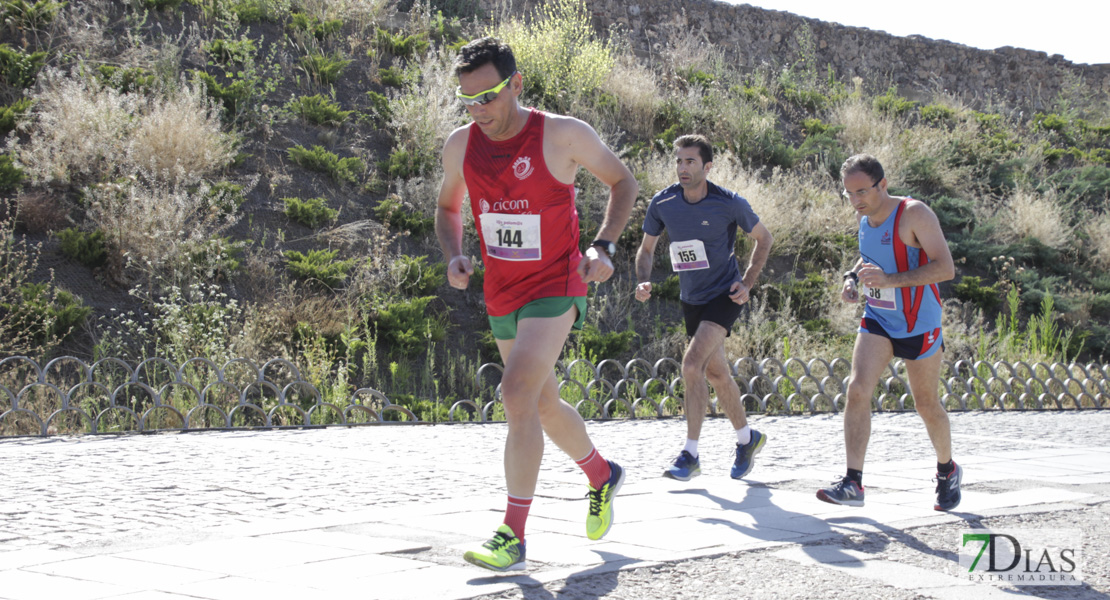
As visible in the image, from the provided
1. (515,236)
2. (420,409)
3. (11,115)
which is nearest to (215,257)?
(420,409)

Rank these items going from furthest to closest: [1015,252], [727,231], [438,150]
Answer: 1. [1015,252]
2. [438,150]
3. [727,231]

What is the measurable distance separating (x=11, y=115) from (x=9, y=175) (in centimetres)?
130

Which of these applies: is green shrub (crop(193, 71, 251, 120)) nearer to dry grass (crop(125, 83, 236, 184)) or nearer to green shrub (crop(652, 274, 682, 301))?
dry grass (crop(125, 83, 236, 184))

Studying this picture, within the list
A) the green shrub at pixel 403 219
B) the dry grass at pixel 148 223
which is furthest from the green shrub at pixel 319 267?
the green shrub at pixel 403 219

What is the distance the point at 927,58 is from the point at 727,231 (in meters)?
A: 22.9

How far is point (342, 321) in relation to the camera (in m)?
10.7

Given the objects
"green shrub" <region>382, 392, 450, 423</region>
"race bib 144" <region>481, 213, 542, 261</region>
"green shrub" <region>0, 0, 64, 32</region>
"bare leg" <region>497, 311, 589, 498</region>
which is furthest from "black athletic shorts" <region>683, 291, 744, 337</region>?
"green shrub" <region>0, 0, 64, 32</region>

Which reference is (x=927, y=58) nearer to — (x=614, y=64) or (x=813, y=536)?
(x=614, y=64)

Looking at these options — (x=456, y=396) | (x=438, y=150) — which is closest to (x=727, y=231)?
(x=456, y=396)

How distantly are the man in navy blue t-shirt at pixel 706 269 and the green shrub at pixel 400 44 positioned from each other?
1153 centimetres

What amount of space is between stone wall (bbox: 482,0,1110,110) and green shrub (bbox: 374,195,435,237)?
8897mm

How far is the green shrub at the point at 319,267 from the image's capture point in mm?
11211

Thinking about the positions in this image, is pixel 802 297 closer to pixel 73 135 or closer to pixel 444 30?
pixel 444 30

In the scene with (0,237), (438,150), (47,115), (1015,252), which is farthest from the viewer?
(1015,252)
